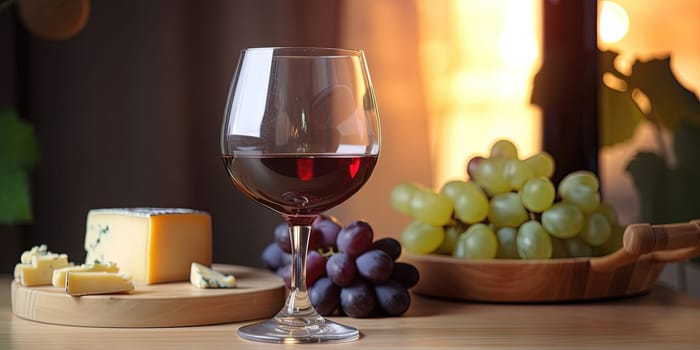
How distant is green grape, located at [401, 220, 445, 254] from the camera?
1171 mm

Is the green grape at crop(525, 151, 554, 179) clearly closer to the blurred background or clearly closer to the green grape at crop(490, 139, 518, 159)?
the green grape at crop(490, 139, 518, 159)

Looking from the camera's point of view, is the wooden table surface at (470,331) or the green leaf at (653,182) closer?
the wooden table surface at (470,331)

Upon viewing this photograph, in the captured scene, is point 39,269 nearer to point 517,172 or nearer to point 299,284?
point 299,284

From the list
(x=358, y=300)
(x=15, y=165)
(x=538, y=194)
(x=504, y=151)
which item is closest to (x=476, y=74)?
(x=504, y=151)

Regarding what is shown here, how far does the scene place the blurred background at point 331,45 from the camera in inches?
65.0

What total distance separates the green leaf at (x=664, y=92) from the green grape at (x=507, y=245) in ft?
1.86

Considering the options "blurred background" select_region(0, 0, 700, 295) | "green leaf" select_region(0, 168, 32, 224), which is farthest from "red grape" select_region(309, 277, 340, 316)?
"green leaf" select_region(0, 168, 32, 224)

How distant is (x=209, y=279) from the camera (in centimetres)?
101

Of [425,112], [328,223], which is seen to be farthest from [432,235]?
[425,112]

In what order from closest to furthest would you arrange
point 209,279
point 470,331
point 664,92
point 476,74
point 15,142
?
point 470,331 < point 209,279 < point 664,92 < point 15,142 < point 476,74

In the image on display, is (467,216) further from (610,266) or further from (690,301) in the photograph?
(690,301)

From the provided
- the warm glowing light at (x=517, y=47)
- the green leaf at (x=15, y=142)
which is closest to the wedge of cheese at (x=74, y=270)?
the green leaf at (x=15, y=142)

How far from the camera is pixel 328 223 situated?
1.08 m

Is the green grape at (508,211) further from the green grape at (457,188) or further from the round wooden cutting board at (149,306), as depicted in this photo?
the round wooden cutting board at (149,306)
